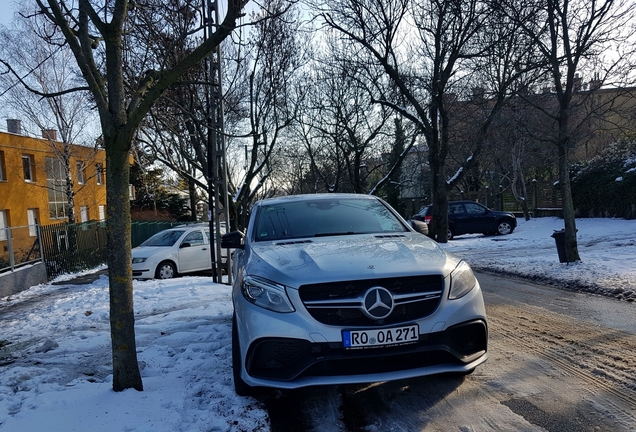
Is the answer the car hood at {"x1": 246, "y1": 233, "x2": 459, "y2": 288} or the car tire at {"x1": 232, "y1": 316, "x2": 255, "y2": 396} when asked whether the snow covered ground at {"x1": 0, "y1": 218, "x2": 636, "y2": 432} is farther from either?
the car hood at {"x1": 246, "y1": 233, "x2": 459, "y2": 288}

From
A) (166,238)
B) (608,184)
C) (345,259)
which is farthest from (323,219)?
(608,184)

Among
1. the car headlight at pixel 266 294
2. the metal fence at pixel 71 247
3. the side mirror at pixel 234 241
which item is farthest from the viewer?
the metal fence at pixel 71 247

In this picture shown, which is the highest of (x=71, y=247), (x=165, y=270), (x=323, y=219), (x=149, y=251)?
(x=323, y=219)

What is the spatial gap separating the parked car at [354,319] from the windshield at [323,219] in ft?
3.35

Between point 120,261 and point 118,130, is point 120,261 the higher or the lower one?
the lower one

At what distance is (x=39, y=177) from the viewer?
29.6 m

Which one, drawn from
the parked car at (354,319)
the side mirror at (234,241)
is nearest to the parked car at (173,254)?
the side mirror at (234,241)

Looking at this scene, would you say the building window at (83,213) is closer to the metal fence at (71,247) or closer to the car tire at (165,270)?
the metal fence at (71,247)

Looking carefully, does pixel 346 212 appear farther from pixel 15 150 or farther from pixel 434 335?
pixel 15 150

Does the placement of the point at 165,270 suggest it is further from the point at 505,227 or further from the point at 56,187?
the point at 56,187

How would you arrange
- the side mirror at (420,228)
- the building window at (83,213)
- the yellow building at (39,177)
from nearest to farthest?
the side mirror at (420,228) → the yellow building at (39,177) → the building window at (83,213)

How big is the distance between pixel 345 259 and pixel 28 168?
3093cm

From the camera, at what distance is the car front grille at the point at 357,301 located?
3299 millimetres

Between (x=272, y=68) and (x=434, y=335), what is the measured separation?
16237mm
